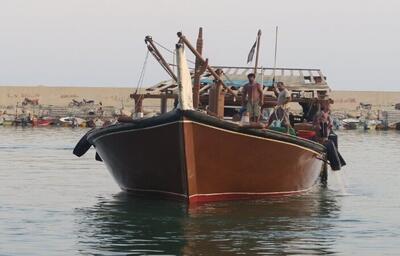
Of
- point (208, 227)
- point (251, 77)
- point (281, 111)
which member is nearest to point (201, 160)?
point (208, 227)

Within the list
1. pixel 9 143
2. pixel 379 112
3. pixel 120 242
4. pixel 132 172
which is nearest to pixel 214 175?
pixel 132 172

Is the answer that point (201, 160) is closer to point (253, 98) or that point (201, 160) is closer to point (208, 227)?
point (208, 227)

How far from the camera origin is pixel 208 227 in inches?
775

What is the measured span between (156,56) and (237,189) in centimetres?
380

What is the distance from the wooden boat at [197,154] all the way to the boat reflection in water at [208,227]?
34 centimetres

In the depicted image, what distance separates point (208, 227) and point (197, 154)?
261 cm

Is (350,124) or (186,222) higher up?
(186,222)

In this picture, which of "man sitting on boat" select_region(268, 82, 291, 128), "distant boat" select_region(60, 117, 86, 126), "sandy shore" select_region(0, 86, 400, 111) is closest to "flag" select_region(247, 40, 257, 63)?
"man sitting on boat" select_region(268, 82, 291, 128)

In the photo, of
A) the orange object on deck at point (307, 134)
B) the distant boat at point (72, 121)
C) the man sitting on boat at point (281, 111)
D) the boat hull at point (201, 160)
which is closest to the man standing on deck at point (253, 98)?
the man sitting on boat at point (281, 111)

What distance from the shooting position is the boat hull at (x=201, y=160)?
71.8 feet

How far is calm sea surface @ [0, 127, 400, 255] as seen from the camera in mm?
17453

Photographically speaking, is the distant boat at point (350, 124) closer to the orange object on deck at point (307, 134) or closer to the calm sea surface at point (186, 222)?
the calm sea surface at point (186, 222)

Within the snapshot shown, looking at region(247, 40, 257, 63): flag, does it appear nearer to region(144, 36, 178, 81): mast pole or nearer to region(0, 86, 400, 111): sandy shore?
region(144, 36, 178, 81): mast pole

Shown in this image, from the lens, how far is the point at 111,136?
2383cm
